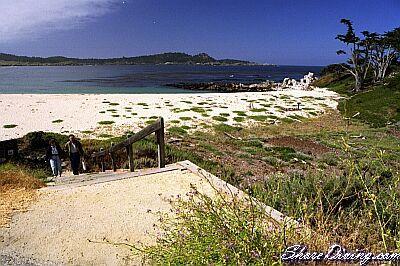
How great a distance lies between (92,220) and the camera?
5.29m

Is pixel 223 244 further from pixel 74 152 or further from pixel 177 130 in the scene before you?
pixel 177 130

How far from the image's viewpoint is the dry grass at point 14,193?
18.2ft

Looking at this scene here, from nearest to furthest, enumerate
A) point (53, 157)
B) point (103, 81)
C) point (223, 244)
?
1. point (223, 244)
2. point (53, 157)
3. point (103, 81)

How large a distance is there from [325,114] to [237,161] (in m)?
20.2

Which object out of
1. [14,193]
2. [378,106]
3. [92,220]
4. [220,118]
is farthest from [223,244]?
[378,106]

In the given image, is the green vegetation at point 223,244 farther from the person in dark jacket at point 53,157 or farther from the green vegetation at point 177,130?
the green vegetation at point 177,130

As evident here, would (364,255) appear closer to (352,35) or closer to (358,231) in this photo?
(358,231)

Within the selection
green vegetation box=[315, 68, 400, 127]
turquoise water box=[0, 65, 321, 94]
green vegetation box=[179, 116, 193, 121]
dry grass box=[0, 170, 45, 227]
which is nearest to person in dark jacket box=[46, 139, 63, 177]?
dry grass box=[0, 170, 45, 227]

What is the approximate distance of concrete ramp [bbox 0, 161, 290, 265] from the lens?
448 centimetres

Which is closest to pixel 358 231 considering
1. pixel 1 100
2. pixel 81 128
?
pixel 81 128

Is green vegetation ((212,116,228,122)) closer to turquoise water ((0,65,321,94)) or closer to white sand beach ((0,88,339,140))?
white sand beach ((0,88,339,140))

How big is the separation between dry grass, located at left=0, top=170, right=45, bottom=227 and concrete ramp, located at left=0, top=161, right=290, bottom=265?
153 mm

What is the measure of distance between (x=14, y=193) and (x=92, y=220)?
185 cm

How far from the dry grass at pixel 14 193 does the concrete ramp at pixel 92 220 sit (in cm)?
15
